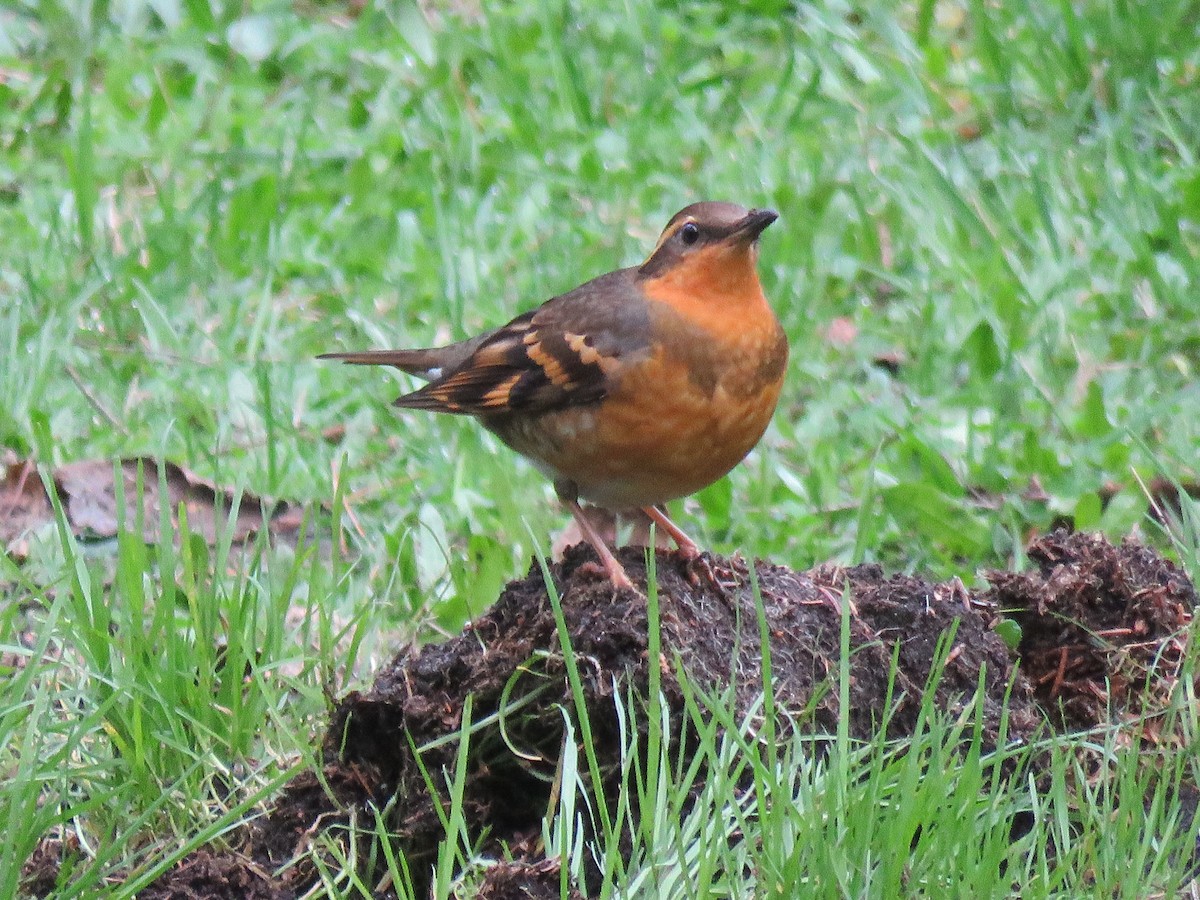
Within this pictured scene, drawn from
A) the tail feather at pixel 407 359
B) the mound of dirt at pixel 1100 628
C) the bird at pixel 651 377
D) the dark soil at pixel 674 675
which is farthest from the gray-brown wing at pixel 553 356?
the mound of dirt at pixel 1100 628

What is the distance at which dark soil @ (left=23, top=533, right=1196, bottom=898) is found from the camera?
3662mm

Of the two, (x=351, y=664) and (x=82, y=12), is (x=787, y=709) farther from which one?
(x=82, y=12)

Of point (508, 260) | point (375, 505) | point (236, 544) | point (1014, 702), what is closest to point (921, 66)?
point (508, 260)

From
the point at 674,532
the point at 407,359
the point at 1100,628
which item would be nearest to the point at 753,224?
the point at 674,532

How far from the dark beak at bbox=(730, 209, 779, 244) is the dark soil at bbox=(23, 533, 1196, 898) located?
970mm

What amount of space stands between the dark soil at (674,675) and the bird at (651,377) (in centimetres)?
35

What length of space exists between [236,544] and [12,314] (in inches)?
55.0

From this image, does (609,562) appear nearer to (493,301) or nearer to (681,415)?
(681,415)

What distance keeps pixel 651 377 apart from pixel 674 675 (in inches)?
45.0

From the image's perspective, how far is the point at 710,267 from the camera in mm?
4809

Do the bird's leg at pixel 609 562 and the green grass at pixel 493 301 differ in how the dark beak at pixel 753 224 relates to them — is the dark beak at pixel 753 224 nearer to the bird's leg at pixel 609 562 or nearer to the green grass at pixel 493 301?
the bird's leg at pixel 609 562

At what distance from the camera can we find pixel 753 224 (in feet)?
15.5

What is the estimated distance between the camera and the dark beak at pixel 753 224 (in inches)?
183

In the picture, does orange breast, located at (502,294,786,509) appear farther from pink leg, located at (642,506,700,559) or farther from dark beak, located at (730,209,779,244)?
dark beak, located at (730,209,779,244)
